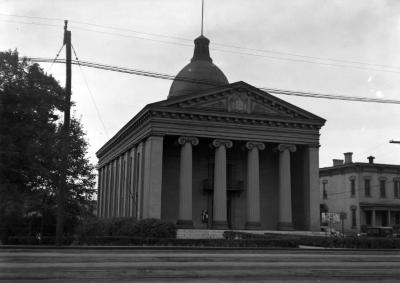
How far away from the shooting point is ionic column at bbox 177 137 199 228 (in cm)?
4312

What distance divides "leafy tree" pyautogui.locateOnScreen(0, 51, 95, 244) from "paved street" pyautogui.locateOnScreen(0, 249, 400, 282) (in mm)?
11562

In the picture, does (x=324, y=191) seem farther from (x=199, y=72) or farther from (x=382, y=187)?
(x=199, y=72)

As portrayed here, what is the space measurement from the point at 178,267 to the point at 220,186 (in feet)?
96.9

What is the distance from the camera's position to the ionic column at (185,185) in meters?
43.1

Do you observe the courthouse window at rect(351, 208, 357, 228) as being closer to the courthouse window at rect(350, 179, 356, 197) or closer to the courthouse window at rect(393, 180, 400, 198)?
the courthouse window at rect(350, 179, 356, 197)

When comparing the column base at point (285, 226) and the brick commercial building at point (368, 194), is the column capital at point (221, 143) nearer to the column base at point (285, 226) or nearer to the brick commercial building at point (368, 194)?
the column base at point (285, 226)

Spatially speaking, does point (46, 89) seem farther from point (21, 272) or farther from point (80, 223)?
point (21, 272)

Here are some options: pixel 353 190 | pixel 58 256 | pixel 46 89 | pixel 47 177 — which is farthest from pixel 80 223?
pixel 353 190

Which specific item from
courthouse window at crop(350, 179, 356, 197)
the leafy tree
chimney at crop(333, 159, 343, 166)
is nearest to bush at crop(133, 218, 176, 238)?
the leafy tree

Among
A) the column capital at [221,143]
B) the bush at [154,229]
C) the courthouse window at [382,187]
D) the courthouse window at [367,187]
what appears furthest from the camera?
the courthouse window at [382,187]

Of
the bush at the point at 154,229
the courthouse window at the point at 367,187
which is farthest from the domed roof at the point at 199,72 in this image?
the courthouse window at the point at 367,187

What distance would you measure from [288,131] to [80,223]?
21.6 metres

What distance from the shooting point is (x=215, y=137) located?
149ft

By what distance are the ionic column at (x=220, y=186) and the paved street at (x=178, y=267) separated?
2354cm
